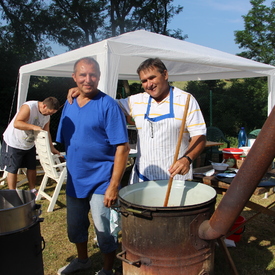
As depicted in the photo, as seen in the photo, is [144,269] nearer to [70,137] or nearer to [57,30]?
[70,137]

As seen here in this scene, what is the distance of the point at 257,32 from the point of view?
15.7m

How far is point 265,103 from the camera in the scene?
43.7 feet

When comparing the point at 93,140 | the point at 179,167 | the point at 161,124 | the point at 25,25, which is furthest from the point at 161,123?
the point at 25,25

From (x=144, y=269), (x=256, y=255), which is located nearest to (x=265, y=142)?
(x=144, y=269)

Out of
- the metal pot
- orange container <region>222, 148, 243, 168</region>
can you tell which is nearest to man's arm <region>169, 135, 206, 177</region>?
the metal pot

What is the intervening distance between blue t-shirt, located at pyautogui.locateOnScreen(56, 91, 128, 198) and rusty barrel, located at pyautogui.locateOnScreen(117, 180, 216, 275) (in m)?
0.45

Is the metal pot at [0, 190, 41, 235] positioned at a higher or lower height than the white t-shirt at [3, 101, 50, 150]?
lower

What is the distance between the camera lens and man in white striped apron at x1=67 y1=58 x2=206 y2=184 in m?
2.27

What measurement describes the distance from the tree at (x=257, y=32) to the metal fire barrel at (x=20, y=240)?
15552 millimetres

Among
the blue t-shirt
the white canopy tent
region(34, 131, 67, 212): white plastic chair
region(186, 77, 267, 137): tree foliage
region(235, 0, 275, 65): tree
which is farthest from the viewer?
region(235, 0, 275, 65): tree

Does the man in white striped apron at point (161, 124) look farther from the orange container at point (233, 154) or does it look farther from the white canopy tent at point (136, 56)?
the orange container at point (233, 154)

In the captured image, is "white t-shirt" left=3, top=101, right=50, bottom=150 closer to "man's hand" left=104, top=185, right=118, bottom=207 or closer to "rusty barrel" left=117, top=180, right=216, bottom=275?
"man's hand" left=104, top=185, right=118, bottom=207

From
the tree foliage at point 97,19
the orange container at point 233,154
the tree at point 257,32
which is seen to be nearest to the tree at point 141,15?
the tree foliage at point 97,19

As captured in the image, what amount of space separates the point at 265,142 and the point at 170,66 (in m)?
6.83
